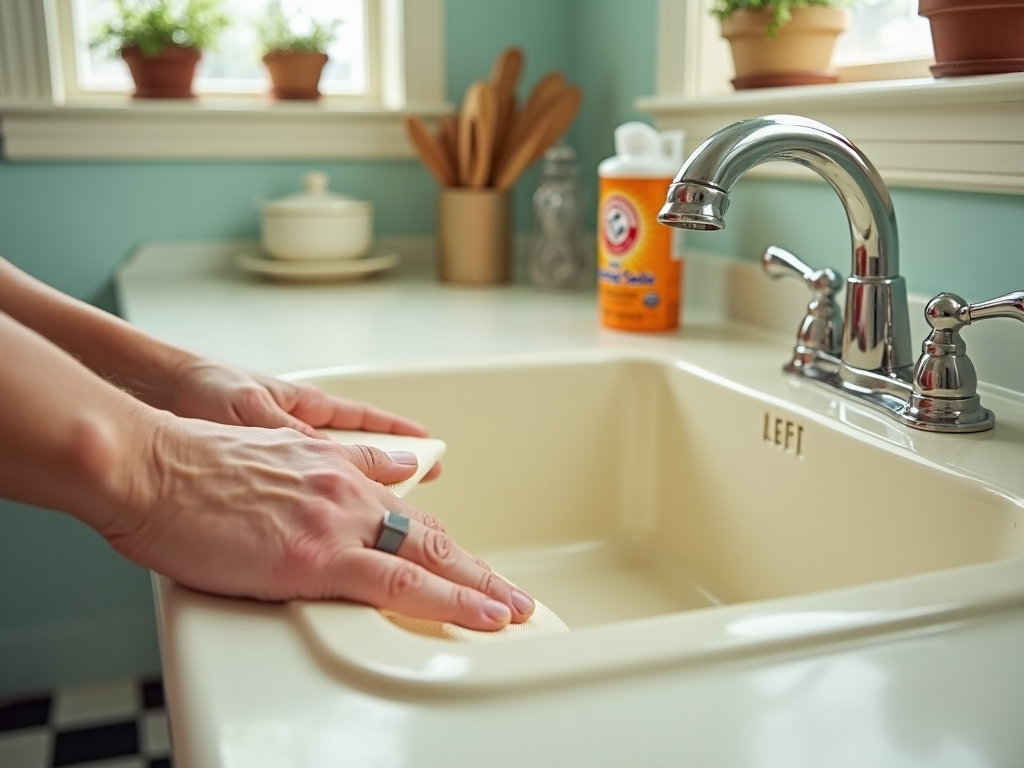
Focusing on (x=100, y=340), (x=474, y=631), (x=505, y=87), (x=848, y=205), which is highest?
(x=505, y=87)

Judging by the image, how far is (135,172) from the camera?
65.8 inches

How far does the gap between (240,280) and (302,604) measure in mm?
1200

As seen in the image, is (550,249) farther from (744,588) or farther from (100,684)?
(100,684)

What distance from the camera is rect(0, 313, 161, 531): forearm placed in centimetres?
53

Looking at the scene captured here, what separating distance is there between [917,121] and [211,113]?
44.0 inches

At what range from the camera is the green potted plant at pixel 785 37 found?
1225 mm

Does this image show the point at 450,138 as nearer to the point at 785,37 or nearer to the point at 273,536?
the point at 785,37

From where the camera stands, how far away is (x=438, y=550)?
2.04 feet

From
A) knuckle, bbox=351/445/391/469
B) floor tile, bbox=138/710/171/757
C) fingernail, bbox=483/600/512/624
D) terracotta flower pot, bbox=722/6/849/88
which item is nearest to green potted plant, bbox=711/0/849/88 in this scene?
terracotta flower pot, bbox=722/6/849/88

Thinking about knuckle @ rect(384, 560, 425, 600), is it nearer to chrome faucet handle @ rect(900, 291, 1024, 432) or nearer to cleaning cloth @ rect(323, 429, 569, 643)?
cleaning cloth @ rect(323, 429, 569, 643)

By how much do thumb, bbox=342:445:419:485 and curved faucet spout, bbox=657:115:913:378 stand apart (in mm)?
264

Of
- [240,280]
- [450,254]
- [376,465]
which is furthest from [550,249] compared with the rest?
[376,465]

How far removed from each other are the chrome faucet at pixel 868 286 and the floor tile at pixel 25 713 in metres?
1.31

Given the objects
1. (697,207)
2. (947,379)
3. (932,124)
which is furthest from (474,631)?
(932,124)
